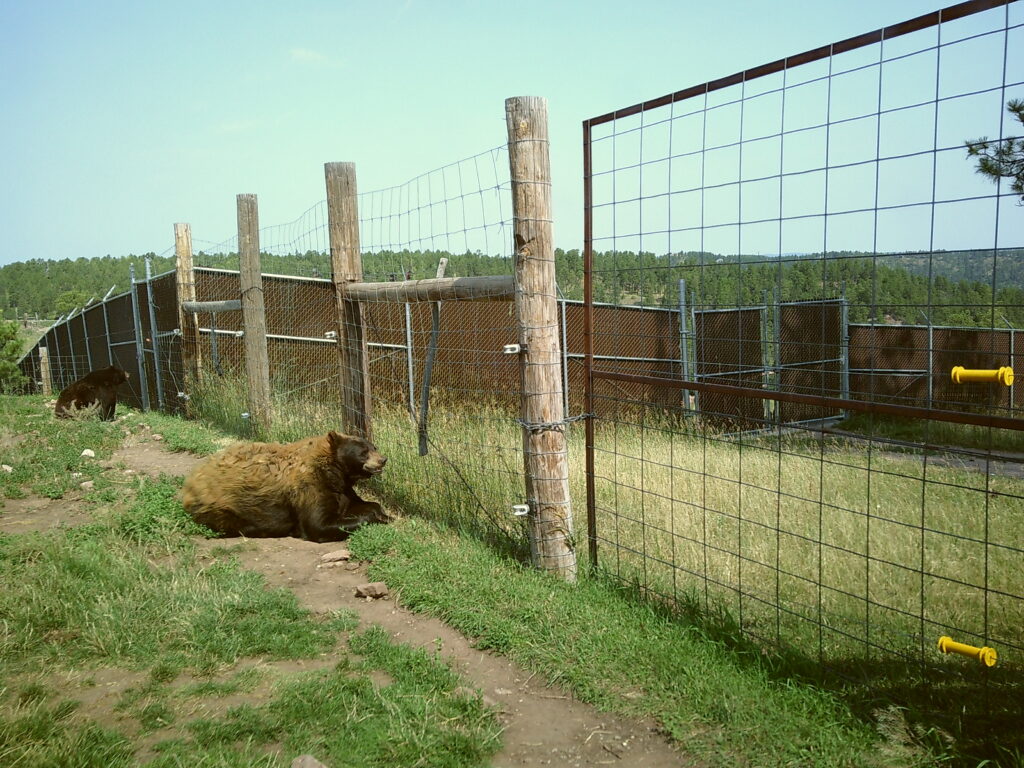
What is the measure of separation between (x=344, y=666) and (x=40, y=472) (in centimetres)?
584

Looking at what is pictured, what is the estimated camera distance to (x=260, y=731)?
3.41 meters

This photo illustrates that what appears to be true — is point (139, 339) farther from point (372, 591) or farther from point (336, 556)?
point (372, 591)

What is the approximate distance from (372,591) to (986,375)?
148 inches

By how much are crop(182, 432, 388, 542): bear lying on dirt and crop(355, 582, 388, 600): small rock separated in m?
1.19

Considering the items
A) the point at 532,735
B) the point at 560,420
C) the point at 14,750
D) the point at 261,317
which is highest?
the point at 261,317

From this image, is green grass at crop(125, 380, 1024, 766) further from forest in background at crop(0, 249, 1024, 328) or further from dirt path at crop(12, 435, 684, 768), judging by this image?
forest in background at crop(0, 249, 1024, 328)

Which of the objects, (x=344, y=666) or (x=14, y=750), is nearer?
(x=14, y=750)

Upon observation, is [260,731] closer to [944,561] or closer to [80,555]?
[80,555]

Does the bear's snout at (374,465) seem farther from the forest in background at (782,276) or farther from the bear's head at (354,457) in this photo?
the forest in background at (782,276)

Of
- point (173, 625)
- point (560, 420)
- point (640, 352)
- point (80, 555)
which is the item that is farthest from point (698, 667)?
point (640, 352)

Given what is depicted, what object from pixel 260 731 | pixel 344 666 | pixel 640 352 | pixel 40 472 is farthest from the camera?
pixel 640 352

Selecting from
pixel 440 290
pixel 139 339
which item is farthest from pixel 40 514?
pixel 139 339

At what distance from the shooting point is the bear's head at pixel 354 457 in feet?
21.5

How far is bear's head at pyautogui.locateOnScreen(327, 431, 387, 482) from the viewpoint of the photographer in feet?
21.5
